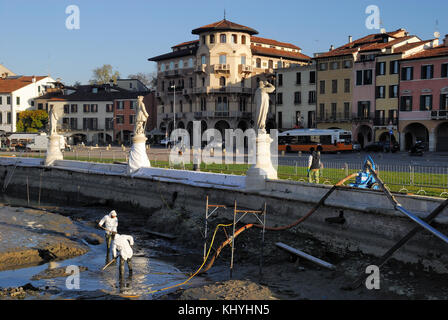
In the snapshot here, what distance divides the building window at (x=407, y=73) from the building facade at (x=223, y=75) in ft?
67.1

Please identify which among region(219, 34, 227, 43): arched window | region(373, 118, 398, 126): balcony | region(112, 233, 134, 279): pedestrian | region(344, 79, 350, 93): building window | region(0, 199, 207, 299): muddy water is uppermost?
region(219, 34, 227, 43): arched window

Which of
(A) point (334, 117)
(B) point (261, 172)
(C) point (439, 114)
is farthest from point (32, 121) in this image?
(B) point (261, 172)

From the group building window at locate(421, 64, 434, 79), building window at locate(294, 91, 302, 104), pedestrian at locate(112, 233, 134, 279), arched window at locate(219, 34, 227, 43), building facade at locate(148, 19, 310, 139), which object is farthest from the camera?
building facade at locate(148, 19, 310, 139)

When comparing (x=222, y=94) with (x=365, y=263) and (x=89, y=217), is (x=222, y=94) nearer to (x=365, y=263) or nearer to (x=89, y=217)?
(x=89, y=217)

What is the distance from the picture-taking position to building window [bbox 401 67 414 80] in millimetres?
54838

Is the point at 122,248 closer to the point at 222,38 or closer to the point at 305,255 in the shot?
the point at 305,255

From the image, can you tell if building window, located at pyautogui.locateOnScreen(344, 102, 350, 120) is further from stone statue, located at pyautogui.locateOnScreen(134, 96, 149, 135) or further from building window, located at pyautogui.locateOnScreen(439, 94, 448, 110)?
stone statue, located at pyautogui.locateOnScreen(134, 96, 149, 135)

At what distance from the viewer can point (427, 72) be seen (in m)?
53.2

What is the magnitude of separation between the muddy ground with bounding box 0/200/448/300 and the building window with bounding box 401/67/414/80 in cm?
4021

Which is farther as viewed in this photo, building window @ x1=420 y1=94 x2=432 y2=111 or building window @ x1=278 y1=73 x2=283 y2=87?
building window @ x1=278 y1=73 x2=283 y2=87

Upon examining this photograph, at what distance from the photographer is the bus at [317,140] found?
2133 inches

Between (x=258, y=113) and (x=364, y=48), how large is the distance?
45.5 metres

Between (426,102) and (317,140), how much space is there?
462 inches

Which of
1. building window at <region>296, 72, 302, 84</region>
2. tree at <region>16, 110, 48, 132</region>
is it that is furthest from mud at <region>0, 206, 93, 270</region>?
tree at <region>16, 110, 48, 132</region>
